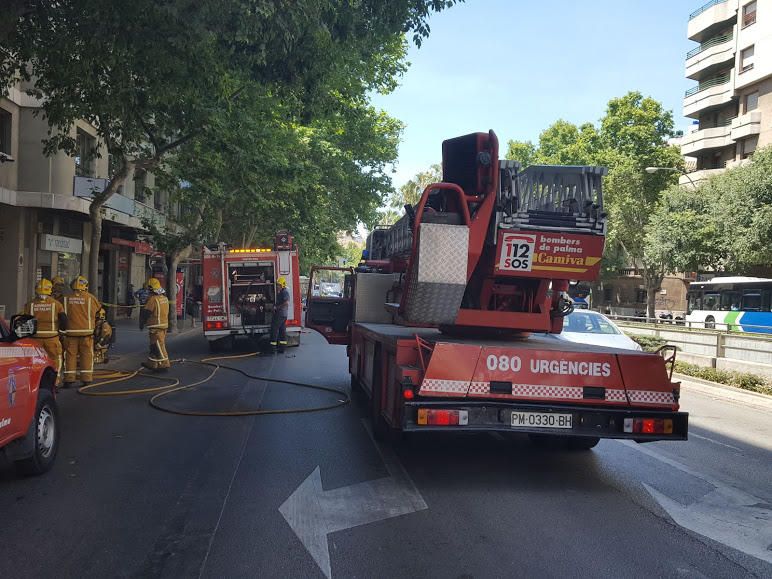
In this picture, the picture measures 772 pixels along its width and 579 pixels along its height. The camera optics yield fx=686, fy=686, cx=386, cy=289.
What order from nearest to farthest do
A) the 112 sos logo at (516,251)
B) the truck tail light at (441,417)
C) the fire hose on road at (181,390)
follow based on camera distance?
the truck tail light at (441,417), the 112 sos logo at (516,251), the fire hose on road at (181,390)

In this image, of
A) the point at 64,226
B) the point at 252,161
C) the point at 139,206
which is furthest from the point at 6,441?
the point at 139,206

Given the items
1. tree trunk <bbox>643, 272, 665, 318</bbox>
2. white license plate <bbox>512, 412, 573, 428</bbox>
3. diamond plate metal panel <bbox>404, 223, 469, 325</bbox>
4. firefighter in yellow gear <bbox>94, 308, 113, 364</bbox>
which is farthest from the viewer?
tree trunk <bbox>643, 272, 665, 318</bbox>

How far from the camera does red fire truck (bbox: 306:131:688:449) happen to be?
5789mm

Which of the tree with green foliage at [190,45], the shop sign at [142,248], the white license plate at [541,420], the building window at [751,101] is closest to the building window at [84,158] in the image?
the shop sign at [142,248]

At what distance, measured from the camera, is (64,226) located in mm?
22500

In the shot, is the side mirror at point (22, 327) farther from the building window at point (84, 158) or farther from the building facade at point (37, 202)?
the building window at point (84, 158)

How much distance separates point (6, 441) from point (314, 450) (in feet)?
9.54

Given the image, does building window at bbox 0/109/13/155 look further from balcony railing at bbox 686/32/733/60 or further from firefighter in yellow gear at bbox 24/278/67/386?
balcony railing at bbox 686/32/733/60

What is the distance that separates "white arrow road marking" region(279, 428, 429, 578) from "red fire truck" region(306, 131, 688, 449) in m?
0.54

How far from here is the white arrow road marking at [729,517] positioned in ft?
15.5

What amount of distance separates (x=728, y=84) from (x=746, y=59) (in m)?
2.32

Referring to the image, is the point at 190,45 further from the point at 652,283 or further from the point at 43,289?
the point at 652,283

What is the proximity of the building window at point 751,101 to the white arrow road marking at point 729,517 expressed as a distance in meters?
43.3

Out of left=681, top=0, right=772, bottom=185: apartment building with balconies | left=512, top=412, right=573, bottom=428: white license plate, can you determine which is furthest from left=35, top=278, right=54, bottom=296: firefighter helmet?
left=681, top=0, right=772, bottom=185: apartment building with balconies
